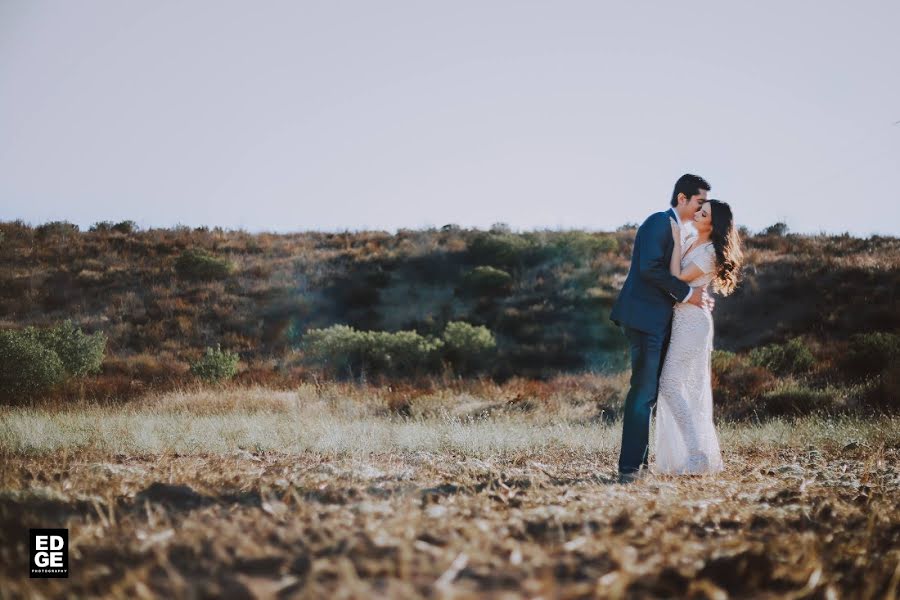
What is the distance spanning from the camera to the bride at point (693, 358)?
5000 millimetres

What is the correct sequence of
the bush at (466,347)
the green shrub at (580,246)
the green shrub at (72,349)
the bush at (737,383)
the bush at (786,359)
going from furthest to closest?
the green shrub at (580,246), the bush at (466,347), the bush at (786,359), the green shrub at (72,349), the bush at (737,383)

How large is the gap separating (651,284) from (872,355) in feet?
34.7

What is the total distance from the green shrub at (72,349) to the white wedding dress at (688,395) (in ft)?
36.7

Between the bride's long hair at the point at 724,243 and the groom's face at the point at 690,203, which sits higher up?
the groom's face at the point at 690,203

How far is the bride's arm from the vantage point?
193 inches

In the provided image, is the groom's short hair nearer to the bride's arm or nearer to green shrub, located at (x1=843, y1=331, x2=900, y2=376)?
the bride's arm

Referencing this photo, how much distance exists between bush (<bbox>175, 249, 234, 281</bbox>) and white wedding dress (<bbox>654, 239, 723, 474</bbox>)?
1970 centimetres

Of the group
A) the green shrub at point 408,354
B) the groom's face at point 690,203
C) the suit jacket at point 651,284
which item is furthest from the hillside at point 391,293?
the groom's face at point 690,203

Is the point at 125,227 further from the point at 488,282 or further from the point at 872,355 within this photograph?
the point at 872,355

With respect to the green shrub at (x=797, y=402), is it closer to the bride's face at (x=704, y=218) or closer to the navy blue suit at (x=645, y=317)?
the bride's face at (x=704, y=218)

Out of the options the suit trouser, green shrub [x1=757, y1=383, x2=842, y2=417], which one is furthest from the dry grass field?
green shrub [x1=757, y1=383, x2=842, y2=417]

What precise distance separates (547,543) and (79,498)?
208cm

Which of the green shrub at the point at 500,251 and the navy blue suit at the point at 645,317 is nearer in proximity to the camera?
the navy blue suit at the point at 645,317

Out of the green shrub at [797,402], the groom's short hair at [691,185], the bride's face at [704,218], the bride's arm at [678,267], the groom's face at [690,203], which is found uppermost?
the groom's short hair at [691,185]
